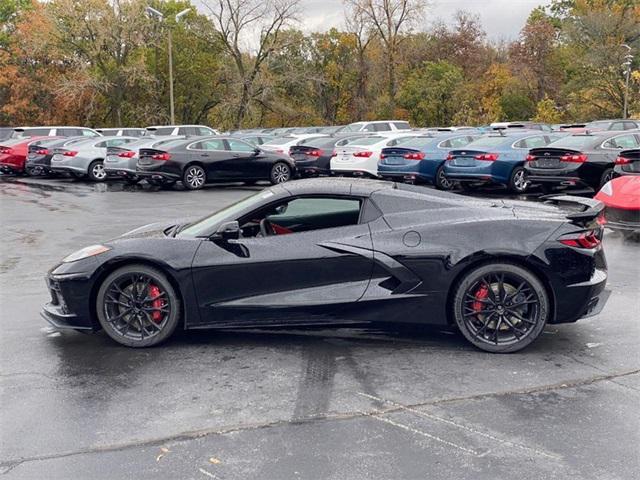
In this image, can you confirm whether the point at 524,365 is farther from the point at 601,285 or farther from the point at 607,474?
the point at 607,474

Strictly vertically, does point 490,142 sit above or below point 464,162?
above

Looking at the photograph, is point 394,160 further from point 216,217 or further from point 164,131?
point 164,131

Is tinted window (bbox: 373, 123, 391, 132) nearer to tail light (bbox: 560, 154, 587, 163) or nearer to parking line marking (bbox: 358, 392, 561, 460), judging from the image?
tail light (bbox: 560, 154, 587, 163)

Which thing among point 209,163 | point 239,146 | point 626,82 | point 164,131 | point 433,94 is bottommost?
point 209,163

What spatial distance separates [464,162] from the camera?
1675cm

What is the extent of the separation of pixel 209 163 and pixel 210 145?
60 centimetres

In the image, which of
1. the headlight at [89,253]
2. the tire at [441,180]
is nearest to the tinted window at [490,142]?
the tire at [441,180]

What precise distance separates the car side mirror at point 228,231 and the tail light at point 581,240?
8.01ft

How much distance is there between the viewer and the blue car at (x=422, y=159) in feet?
58.7

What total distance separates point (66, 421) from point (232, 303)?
1607 mm

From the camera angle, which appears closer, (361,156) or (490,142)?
(490,142)

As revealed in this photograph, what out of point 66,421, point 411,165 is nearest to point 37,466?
point 66,421

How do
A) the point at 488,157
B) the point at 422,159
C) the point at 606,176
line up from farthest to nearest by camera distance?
the point at 422,159 → the point at 488,157 → the point at 606,176

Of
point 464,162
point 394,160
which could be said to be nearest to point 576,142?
point 464,162
